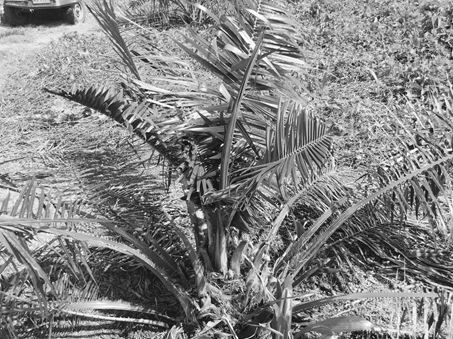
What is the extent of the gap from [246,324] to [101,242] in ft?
3.09

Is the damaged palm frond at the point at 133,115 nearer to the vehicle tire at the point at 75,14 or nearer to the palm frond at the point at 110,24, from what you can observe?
the palm frond at the point at 110,24

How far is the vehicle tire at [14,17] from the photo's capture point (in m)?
9.41

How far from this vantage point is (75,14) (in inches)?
362

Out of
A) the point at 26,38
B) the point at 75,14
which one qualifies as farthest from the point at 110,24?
the point at 75,14

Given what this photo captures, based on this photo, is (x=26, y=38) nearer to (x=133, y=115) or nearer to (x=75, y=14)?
(x=75, y=14)

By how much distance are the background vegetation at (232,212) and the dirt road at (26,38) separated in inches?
122

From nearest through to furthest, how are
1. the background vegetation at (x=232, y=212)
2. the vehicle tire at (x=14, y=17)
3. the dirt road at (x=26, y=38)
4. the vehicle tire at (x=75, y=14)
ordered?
1. the background vegetation at (x=232, y=212)
2. the dirt road at (x=26, y=38)
3. the vehicle tire at (x=75, y=14)
4. the vehicle tire at (x=14, y=17)

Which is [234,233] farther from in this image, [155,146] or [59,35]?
[59,35]

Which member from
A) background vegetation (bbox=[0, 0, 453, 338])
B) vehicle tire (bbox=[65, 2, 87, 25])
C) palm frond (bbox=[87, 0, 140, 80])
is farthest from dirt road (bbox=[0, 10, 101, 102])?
palm frond (bbox=[87, 0, 140, 80])

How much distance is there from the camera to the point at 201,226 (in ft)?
9.97

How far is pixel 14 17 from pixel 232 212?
807 cm

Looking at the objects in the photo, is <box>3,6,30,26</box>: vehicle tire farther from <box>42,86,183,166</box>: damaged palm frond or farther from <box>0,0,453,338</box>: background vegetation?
<box>42,86,183,166</box>: damaged palm frond

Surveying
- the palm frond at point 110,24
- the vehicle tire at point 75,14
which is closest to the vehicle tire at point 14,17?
the vehicle tire at point 75,14

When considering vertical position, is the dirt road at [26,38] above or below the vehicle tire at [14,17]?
below
